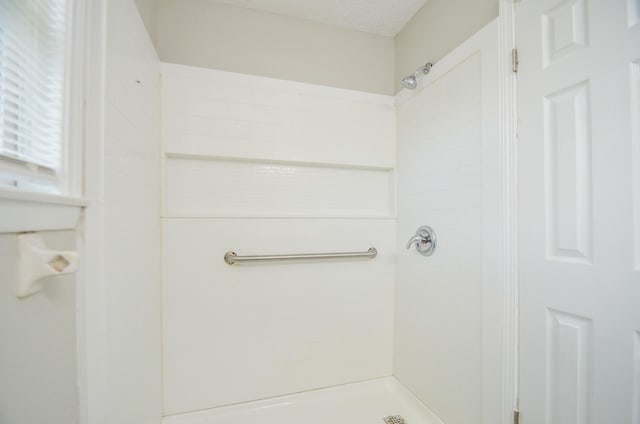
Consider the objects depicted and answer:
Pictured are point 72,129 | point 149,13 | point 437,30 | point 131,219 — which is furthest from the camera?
point 437,30

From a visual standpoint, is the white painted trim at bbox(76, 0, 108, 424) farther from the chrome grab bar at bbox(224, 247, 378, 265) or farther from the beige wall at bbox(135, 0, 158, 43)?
the chrome grab bar at bbox(224, 247, 378, 265)

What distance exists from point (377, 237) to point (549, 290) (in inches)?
32.6

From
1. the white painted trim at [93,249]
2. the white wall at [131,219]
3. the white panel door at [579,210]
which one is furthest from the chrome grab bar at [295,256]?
the white panel door at [579,210]

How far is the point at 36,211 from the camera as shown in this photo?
1.49 feet

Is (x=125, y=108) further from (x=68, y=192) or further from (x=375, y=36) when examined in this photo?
(x=375, y=36)

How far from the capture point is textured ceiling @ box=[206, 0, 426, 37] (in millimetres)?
1299

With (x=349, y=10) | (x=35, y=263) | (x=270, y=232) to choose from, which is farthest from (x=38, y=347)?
(x=349, y=10)

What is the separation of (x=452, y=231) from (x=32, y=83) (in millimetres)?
1385

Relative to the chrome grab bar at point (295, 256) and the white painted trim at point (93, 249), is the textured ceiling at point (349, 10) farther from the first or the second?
the chrome grab bar at point (295, 256)

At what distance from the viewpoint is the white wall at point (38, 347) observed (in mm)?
400

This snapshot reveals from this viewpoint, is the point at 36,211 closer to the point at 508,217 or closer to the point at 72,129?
the point at 72,129

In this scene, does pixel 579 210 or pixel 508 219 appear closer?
pixel 579 210

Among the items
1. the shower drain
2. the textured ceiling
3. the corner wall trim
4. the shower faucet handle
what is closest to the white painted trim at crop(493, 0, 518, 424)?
the corner wall trim

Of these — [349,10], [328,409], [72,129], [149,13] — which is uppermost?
[349,10]
